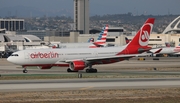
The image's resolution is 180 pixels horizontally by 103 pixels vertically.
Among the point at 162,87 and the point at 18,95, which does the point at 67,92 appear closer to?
the point at 18,95

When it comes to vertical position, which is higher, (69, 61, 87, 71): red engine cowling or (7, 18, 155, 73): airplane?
(7, 18, 155, 73): airplane

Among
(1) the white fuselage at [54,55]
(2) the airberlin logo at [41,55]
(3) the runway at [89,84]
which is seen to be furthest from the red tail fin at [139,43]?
(3) the runway at [89,84]

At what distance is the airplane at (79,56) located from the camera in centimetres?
6819

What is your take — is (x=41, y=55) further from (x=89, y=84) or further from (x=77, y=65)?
(x=89, y=84)

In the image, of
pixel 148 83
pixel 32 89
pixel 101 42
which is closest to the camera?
pixel 32 89

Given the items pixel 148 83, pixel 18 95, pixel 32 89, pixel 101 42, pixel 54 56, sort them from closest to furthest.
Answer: pixel 18 95, pixel 32 89, pixel 148 83, pixel 54 56, pixel 101 42

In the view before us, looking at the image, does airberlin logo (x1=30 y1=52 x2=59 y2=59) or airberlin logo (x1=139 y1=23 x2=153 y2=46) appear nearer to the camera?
airberlin logo (x1=30 y1=52 x2=59 y2=59)

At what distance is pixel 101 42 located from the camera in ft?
445

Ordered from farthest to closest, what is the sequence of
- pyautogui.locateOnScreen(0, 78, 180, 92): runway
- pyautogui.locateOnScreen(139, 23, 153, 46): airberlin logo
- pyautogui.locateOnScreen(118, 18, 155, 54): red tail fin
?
pyautogui.locateOnScreen(139, 23, 153, 46): airberlin logo < pyautogui.locateOnScreen(118, 18, 155, 54): red tail fin < pyautogui.locateOnScreen(0, 78, 180, 92): runway

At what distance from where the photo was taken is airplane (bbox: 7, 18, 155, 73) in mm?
68188

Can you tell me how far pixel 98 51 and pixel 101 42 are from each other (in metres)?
64.1

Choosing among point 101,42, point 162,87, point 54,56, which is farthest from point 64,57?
point 101,42

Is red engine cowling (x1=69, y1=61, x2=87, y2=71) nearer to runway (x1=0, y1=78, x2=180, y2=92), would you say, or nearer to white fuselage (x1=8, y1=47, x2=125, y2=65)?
white fuselage (x1=8, y1=47, x2=125, y2=65)

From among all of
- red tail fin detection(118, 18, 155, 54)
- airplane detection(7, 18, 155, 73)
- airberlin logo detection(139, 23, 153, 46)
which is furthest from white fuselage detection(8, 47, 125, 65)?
airberlin logo detection(139, 23, 153, 46)
